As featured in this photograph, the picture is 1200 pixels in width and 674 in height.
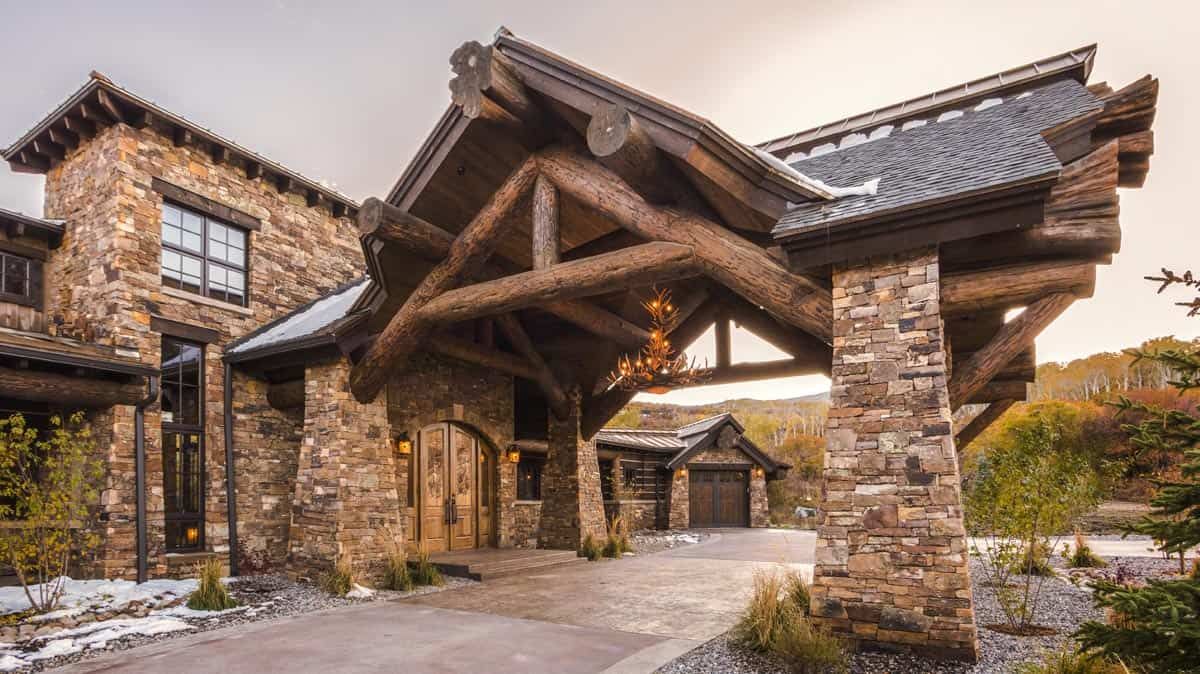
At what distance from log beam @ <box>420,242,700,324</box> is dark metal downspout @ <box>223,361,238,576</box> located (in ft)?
14.3

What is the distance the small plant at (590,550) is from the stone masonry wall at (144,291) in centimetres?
547

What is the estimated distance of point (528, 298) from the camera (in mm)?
7812

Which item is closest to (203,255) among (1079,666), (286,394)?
(286,394)

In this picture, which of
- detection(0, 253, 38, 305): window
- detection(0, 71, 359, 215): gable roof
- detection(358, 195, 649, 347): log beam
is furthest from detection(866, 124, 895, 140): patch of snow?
detection(0, 253, 38, 305): window

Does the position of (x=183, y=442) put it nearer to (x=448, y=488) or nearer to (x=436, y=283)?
(x=448, y=488)

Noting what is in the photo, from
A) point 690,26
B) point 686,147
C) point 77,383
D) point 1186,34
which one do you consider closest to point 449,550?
point 77,383

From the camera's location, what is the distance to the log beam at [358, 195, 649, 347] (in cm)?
795

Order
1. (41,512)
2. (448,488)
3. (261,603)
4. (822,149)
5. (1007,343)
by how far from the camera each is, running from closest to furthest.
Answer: (1007,343) < (41,512) < (261,603) < (822,149) < (448,488)

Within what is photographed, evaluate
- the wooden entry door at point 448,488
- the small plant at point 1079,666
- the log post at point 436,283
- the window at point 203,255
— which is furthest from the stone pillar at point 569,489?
the small plant at point 1079,666

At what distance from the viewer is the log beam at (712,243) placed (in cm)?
629

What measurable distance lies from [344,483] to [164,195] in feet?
17.5

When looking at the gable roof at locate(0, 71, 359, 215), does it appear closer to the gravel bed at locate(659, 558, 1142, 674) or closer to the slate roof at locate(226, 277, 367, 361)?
the slate roof at locate(226, 277, 367, 361)

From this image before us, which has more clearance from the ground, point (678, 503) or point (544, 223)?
point (544, 223)

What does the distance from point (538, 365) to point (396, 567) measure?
4.47 metres
